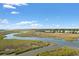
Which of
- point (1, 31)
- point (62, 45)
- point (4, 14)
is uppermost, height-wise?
point (4, 14)

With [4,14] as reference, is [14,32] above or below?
below

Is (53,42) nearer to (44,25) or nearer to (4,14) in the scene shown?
(44,25)

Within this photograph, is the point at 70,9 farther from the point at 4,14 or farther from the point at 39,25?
the point at 4,14

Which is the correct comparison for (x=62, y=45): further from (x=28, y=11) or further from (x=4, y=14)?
(x=4, y=14)

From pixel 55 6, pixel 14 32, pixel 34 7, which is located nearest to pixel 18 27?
pixel 14 32

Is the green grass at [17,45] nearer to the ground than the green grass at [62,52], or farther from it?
farther from it

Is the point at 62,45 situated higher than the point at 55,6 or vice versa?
the point at 55,6

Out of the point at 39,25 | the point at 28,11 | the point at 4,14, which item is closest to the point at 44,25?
the point at 39,25

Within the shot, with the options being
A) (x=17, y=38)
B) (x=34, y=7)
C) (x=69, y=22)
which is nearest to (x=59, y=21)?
(x=69, y=22)

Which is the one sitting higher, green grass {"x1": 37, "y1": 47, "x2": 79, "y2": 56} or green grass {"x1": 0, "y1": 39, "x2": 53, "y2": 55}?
green grass {"x1": 0, "y1": 39, "x2": 53, "y2": 55}
